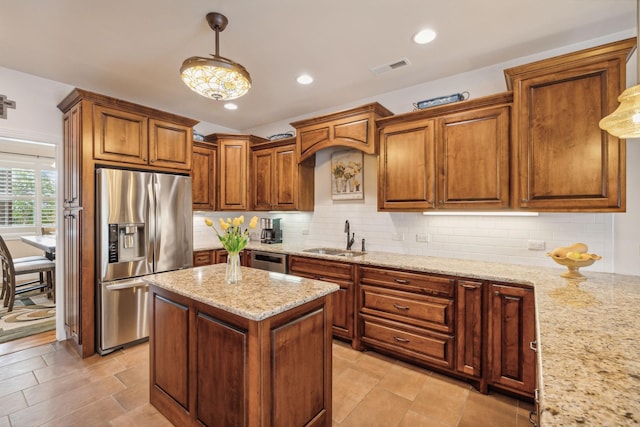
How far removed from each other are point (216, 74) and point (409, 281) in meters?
2.27

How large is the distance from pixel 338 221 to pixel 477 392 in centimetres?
232

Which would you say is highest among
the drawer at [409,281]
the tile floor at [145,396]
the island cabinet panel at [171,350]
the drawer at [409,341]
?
the drawer at [409,281]

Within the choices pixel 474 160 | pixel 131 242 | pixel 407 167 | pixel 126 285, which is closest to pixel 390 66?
pixel 407 167

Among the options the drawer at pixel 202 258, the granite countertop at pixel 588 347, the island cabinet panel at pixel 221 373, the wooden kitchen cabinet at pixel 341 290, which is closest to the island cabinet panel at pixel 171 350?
the island cabinet panel at pixel 221 373

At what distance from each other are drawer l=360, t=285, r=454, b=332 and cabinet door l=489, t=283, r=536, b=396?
332 millimetres

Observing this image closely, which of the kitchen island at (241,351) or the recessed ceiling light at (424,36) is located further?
the recessed ceiling light at (424,36)

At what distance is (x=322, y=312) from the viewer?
1.78 m

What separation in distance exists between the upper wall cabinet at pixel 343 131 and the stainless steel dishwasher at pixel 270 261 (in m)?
1.28

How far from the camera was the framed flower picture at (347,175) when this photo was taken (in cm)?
371

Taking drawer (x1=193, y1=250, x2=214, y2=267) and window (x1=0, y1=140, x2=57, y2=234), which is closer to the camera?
drawer (x1=193, y1=250, x2=214, y2=267)

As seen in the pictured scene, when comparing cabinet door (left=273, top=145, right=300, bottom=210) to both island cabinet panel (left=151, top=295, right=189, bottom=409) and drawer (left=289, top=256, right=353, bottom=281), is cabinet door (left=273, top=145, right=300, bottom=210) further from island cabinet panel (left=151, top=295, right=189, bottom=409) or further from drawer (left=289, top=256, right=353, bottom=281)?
island cabinet panel (left=151, top=295, right=189, bottom=409)

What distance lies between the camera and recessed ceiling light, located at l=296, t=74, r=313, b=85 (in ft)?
10.0

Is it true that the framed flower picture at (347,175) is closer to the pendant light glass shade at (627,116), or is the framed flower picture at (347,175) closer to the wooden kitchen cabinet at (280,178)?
the wooden kitchen cabinet at (280,178)

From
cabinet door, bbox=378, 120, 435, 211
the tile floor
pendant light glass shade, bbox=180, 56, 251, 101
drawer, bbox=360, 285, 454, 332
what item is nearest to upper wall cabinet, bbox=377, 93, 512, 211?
cabinet door, bbox=378, 120, 435, 211
